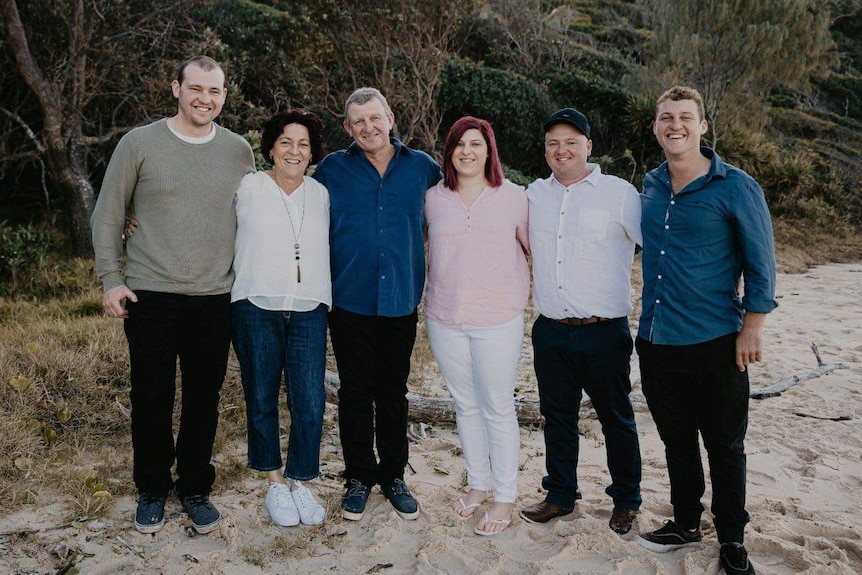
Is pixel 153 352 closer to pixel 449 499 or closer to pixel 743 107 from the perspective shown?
pixel 449 499

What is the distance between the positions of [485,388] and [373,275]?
788mm

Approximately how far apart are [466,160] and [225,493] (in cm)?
225

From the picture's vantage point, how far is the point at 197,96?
313 cm

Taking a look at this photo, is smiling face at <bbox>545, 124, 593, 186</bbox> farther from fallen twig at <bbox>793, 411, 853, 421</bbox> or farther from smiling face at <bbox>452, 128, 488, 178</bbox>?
fallen twig at <bbox>793, 411, 853, 421</bbox>

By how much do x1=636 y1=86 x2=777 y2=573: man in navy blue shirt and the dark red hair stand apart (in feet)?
2.40

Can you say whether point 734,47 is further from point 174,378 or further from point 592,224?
point 174,378

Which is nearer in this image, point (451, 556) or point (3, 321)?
point (451, 556)

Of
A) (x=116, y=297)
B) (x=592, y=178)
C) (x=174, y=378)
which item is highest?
(x=592, y=178)

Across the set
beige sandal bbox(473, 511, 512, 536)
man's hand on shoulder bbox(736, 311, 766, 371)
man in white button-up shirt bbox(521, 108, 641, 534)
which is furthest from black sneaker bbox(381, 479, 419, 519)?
man's hand on shoulder bbox(736, 311, 766, 371)

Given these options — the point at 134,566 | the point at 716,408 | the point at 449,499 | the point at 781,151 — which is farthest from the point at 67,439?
the point at 781,151

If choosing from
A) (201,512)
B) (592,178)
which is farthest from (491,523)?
(592,178)

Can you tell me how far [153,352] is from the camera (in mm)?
3182

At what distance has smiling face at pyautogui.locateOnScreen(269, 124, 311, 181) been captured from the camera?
10.6ft

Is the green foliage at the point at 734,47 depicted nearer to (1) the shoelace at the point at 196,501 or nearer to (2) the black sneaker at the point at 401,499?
(2) the black sneaker at the point at 401,499
